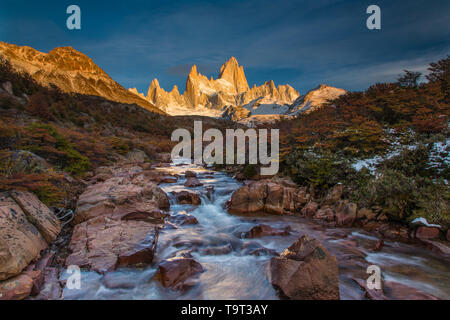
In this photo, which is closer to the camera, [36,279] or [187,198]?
[36,279]

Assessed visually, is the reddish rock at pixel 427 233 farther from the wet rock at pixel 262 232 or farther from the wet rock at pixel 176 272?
the wet rock at pixel 176 272

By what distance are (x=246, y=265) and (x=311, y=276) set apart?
175 cm

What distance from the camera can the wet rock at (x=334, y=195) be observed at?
6770 millimetres

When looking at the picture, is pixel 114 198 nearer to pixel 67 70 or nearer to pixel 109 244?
pixel 109 244

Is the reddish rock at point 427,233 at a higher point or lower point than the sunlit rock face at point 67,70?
lower

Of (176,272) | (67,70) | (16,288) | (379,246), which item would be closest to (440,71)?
(379,246)

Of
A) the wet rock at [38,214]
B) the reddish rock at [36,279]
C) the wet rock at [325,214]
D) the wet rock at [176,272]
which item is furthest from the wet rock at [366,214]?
the wet rock at [38,214]

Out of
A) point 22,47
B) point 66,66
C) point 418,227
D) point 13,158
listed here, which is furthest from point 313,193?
point 22,47

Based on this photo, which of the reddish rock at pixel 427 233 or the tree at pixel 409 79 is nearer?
the reddish rock at pixel 427 233

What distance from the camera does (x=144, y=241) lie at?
441cm

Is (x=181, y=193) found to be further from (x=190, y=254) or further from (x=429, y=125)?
(x=429, y=125)

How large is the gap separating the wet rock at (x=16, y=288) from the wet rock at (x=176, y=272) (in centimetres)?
182

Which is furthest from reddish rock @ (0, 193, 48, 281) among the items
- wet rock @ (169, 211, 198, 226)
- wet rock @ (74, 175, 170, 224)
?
wet rock @ (169, 211, 198, 226)
